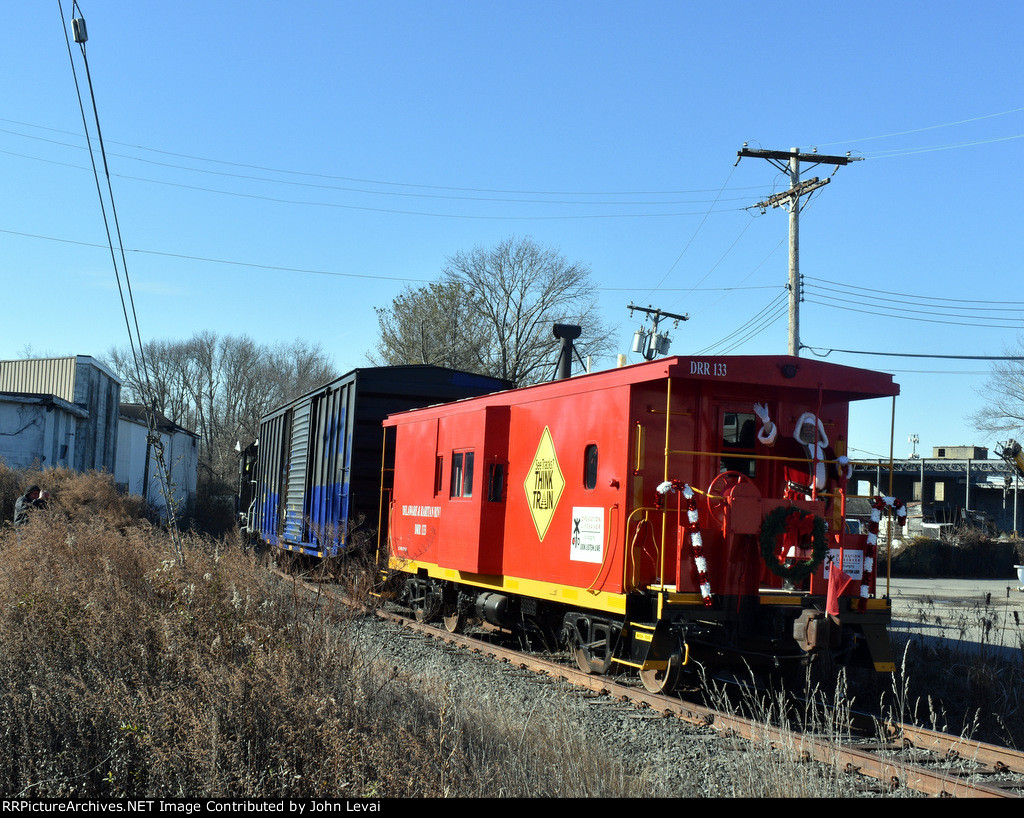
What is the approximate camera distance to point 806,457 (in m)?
8.70

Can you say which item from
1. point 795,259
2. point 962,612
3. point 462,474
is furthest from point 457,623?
point 795,259

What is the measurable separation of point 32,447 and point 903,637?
1087 inches

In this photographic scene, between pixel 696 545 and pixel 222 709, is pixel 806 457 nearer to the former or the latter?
pixel 696 545

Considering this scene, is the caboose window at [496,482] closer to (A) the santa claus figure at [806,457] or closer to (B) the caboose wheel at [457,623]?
(B) the caboose wheel at [457,623]

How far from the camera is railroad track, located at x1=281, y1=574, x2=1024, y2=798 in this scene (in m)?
5.55

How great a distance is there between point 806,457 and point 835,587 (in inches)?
52.8

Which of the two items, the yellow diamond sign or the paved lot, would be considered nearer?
the yellow diamond sign

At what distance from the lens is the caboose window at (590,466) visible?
886cm

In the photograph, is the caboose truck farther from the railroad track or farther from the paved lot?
the paved lot

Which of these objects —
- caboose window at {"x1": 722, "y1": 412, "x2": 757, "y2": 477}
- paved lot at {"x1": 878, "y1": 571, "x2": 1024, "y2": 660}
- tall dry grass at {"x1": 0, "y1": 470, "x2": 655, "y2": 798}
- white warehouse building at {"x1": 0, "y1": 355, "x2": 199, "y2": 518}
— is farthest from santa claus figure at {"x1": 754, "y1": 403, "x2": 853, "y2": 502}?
white warehouse building at {"x1": 0, "y1": 355, "x2": 199, "y2": 518}

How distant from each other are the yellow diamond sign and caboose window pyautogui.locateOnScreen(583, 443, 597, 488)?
47cm

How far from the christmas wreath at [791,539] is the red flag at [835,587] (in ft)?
0.57

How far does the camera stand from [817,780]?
4918 mm
